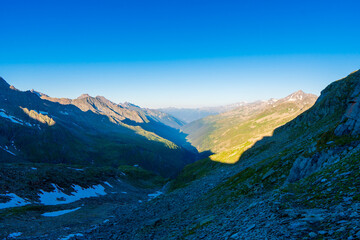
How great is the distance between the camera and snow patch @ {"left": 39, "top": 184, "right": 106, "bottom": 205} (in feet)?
252

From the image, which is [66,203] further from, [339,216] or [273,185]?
[339,216]

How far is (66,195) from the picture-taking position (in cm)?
8519

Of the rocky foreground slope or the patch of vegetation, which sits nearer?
the rocky foreground slope

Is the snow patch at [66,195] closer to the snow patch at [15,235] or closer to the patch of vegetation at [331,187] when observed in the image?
the snow patch at [15,235]

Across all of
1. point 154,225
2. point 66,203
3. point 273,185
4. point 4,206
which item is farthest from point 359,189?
point 66,203

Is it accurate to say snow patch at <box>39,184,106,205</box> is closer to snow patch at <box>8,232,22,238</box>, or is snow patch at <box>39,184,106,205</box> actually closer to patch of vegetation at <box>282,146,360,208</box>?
snow patch at <box>8,232,22,238</box>

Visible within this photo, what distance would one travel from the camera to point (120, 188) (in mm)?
119562

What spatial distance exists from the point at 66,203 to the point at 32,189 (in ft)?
49.6

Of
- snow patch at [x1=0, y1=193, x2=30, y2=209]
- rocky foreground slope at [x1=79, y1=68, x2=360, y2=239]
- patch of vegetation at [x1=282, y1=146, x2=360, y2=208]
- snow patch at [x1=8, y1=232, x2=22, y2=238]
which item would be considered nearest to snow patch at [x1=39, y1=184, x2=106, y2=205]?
snow patch at [x1=0, y1=193, x2=30, y2=209]

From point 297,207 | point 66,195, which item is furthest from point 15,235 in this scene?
point 66,195

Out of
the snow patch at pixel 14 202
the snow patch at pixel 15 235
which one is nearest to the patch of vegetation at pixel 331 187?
the snow patch at pixel 15 235

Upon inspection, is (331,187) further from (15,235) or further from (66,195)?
(66,195)

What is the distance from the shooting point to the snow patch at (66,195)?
76812mm

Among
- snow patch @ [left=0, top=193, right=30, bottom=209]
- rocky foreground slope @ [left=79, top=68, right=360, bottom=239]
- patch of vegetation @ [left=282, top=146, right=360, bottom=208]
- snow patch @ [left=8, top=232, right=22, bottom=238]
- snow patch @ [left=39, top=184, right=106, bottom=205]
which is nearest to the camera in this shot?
rocky foreground slope @ [left=79, top=68, right=360, bottom=239]
